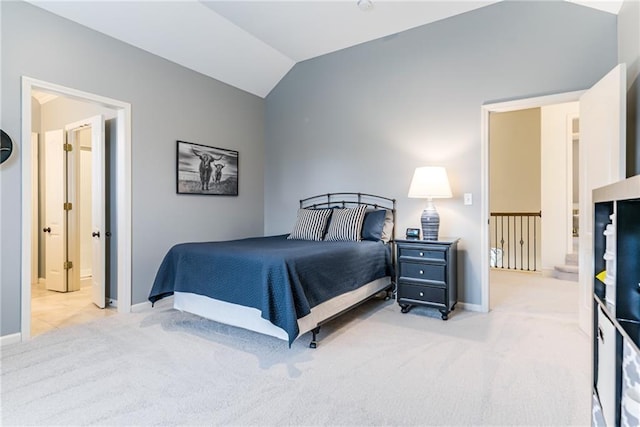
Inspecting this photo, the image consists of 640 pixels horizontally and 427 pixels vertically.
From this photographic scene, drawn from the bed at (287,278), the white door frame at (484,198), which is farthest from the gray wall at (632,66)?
the bed at (287,278)

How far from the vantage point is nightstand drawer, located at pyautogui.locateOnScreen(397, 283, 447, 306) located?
3.27 m

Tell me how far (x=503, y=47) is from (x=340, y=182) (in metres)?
2.30

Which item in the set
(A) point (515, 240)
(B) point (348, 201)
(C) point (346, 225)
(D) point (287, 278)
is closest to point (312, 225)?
(C) point (346, 225)

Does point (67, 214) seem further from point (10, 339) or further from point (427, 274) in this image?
point (427, 274)

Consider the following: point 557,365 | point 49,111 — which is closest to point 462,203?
point 557,365

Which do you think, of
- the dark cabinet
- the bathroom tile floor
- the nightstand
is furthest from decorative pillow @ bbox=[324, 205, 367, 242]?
the dark cabinet

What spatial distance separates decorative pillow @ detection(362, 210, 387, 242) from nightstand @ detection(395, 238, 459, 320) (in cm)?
37

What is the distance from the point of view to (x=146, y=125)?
375cm

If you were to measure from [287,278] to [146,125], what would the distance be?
2574mm

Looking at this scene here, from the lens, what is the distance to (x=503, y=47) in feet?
11.3

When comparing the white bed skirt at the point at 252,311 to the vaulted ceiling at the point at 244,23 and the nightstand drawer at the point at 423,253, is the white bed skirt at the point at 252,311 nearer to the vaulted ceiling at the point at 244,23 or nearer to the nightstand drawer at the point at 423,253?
the nightstand drawer at the point at 423,253

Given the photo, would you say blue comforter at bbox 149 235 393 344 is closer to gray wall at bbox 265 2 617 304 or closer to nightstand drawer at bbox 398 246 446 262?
nightstand drawer at bbox 398 246 446 262

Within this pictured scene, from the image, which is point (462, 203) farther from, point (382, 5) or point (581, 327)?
point (382, 5)

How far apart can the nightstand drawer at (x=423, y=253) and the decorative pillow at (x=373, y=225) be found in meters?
0.38
